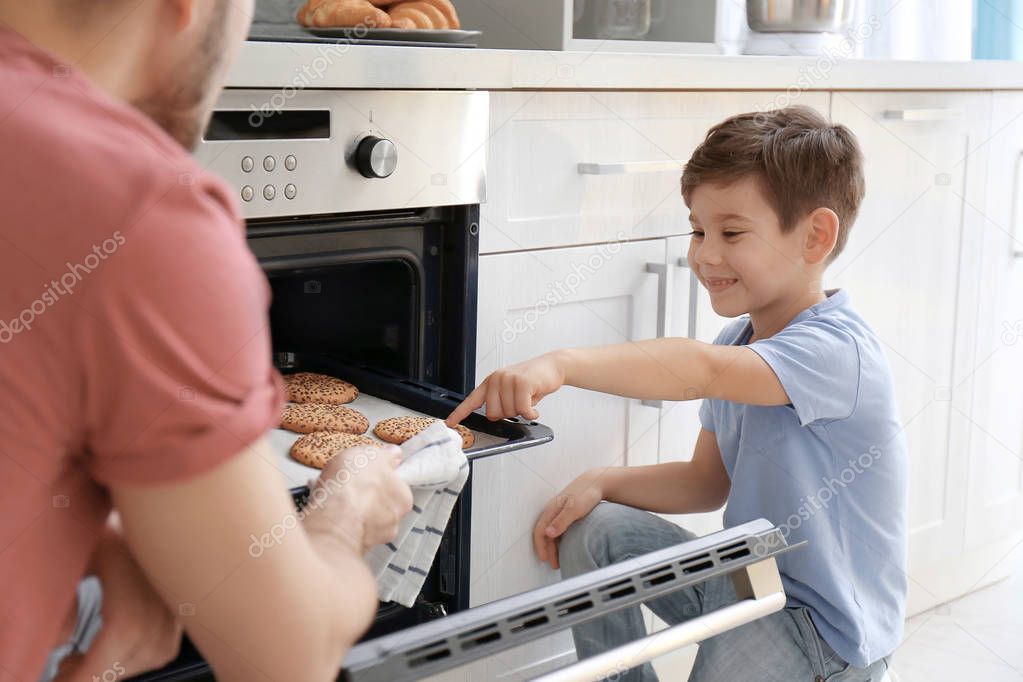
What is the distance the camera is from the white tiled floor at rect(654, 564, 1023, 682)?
197 centimetres

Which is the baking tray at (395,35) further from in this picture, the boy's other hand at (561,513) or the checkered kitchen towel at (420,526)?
the boy's other hand at (561,513)

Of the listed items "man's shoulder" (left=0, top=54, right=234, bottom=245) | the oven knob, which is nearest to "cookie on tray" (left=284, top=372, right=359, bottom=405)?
the oven knob

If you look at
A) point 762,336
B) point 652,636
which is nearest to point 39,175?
point 652,636

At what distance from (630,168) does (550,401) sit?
319 millimetres

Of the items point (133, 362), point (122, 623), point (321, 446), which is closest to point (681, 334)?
point (321, 446)

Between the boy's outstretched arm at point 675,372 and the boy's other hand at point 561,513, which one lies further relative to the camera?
the boy's other hand at point 561,513

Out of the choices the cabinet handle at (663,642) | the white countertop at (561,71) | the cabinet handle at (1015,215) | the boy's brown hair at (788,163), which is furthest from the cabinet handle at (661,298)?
the cabinet handle at (1015,215)

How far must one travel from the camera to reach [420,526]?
1024 mm

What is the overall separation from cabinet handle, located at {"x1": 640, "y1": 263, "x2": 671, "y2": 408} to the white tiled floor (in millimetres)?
519

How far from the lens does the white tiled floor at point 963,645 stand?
77.6 inches

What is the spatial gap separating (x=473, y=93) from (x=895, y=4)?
1.77 meters

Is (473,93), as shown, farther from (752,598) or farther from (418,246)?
(752,598)

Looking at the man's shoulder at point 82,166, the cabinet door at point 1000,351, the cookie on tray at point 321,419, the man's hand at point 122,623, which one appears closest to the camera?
the man's shoulder at point 82,166

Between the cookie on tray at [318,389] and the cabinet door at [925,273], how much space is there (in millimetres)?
877
